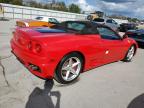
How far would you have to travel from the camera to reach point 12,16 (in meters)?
29.6

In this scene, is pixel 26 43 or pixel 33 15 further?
pixel 33 15

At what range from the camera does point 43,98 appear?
3330 millimetres

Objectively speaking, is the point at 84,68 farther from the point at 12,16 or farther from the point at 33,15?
the point at 33,15

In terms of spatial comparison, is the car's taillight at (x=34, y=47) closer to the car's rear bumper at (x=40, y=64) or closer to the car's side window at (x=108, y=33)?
the car's rear bumper at (x=40, y=64)

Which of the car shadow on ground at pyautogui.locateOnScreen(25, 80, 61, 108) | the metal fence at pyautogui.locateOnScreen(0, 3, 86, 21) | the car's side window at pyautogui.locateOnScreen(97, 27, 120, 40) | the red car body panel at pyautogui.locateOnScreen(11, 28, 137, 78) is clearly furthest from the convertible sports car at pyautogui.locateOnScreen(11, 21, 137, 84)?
the metal fence at pyautogui.locateOnScreen(0, 3, 86, 21)

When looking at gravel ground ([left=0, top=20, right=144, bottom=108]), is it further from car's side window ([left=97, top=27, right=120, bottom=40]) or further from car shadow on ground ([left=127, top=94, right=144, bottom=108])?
car's side window ([left=97, top=27, right=120, bottom=40])

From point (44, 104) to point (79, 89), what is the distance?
0.97 meters

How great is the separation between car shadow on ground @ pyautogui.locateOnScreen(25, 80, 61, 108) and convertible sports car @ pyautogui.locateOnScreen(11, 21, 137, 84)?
0.28 metres

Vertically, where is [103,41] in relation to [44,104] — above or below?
above

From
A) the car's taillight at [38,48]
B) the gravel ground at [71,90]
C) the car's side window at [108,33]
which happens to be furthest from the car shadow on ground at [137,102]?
the car's side window at [108,33]

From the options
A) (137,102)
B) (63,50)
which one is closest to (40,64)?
(63,50)

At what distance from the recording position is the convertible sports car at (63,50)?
3549 millimetres

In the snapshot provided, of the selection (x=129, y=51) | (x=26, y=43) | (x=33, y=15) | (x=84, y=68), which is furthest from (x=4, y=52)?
(x=33, y=15)

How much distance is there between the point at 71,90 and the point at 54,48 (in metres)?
0.96
